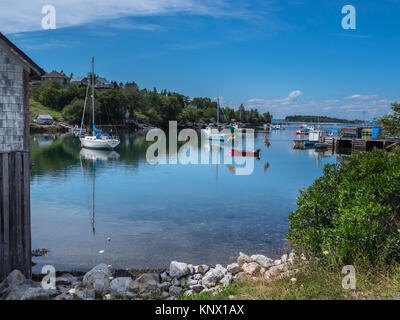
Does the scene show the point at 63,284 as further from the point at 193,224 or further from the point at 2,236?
the point at 193,224

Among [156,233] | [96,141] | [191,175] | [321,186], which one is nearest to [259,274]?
[321,186]

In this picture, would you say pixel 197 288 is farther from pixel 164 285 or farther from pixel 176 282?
pixel 164 285

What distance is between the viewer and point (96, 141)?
55625 millimetres

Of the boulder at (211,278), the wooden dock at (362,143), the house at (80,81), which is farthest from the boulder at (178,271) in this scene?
the house at (80,81)

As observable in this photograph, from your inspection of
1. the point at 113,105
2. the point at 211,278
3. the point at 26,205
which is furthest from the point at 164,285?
the point at 113,105

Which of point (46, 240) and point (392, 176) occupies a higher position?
point (392, 176)

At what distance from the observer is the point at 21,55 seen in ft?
33.8

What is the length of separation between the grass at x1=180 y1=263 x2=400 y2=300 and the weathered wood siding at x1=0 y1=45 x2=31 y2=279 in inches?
197

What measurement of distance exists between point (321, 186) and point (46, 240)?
36.2 feet

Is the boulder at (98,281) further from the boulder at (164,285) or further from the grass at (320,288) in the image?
the grass at (320,288)

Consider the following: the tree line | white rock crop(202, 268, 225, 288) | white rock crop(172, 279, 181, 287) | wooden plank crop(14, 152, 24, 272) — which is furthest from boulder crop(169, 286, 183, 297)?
the tree line

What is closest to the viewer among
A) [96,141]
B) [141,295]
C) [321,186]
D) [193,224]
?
[141,295]

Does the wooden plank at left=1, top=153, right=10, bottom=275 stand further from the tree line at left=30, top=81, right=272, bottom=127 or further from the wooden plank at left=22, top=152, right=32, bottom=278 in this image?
the tree line at left=30, top=81, right=272, bottom=127

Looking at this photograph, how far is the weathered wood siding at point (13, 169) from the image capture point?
32.3 feet
